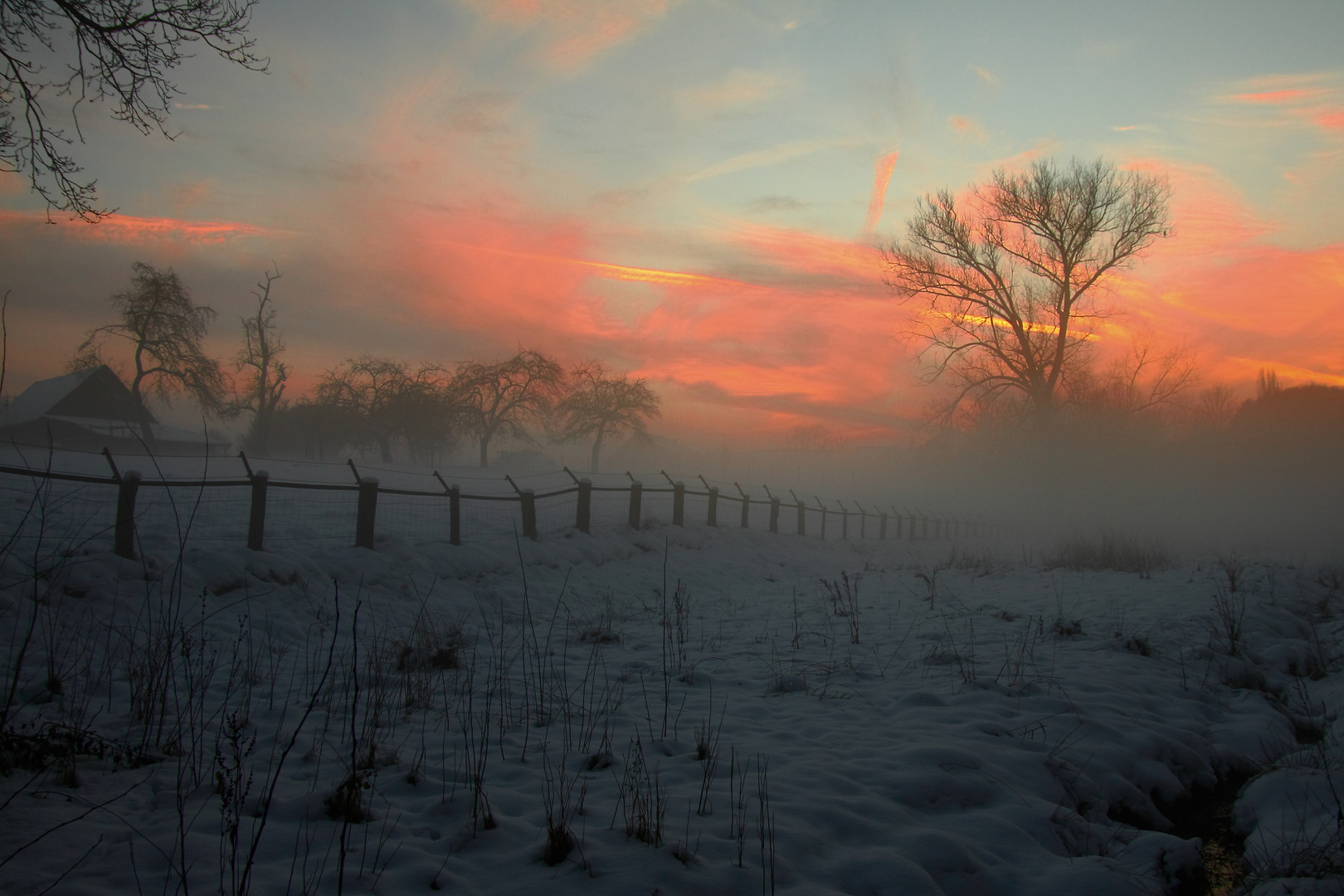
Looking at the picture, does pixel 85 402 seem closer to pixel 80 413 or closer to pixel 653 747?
pixel 80 413

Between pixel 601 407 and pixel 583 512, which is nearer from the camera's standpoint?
pixel 583 512

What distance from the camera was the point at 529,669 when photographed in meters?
5.25

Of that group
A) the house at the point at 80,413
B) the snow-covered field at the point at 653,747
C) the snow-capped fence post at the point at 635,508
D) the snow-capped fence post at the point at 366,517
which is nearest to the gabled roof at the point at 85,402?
the house at the point at 80,413

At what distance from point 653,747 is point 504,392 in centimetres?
4450

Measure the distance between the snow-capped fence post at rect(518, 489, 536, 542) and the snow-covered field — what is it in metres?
4.37

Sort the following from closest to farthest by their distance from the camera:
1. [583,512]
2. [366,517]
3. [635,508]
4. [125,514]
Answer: [125,514]
[366,517]
[583,512]
[635,508]

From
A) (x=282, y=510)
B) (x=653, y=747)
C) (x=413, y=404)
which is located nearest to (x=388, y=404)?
(x=413, y=404)

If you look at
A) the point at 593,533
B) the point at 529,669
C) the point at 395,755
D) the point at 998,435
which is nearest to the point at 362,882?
the point at 395,755

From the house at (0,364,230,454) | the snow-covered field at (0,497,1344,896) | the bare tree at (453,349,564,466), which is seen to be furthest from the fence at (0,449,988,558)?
the bare tree at (453,349,564,466)

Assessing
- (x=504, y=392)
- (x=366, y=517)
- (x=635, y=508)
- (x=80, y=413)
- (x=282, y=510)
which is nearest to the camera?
(x=366, y=517)

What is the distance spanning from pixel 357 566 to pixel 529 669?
4.73 metres

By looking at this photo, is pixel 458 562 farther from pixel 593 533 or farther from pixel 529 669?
pixel 529 669

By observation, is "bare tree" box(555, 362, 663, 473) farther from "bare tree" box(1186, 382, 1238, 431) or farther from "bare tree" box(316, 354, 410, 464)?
"bare tree" box(1186, 382, 1238, 431)

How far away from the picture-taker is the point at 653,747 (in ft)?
12.0
